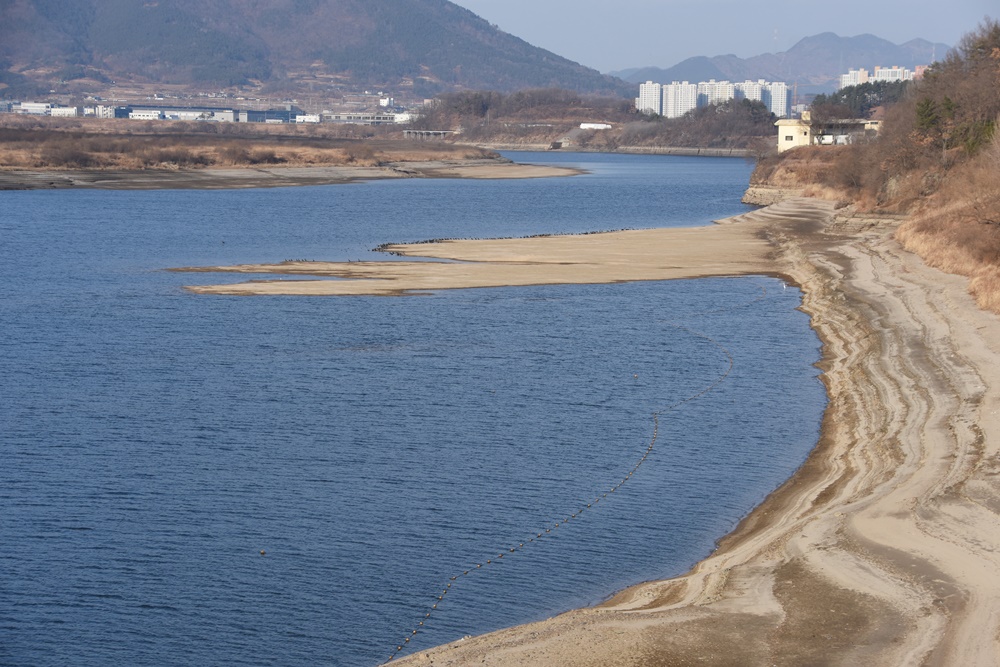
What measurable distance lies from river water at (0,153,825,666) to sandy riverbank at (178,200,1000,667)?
1.00 meters

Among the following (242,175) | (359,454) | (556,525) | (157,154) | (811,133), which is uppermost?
(811,133)

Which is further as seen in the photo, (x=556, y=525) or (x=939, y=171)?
(x=939, y=171)

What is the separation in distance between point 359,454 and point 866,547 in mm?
9248

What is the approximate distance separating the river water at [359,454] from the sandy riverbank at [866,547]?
100cm

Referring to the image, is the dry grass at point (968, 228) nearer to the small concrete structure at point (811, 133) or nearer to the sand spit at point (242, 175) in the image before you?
the small concrete structure at point (811, 133)

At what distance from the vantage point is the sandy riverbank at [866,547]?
12.4 m

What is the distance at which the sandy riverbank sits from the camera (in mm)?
12414

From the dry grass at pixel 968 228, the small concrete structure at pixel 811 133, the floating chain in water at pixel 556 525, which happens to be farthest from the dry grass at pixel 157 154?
the floating chain in water at pixel 556 525

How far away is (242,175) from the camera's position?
124125mm

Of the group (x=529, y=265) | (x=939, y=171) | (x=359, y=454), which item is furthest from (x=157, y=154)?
(x=359, y=454)

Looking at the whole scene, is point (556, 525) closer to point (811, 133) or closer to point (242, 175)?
point (811, 133)

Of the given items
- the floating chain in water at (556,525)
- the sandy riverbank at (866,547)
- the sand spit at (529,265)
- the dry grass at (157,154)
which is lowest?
the floating chain in water at (556,525)

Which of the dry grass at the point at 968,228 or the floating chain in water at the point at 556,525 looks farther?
the dry grass at the point at 968,228

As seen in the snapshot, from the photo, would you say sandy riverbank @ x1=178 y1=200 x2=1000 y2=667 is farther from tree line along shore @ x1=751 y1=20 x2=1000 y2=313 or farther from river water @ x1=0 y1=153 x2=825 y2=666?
tree line along shore @ x1=751 y1=20 x2=1000 y2=313
